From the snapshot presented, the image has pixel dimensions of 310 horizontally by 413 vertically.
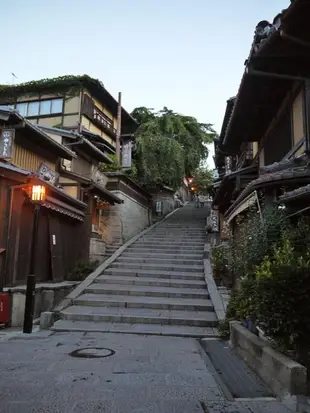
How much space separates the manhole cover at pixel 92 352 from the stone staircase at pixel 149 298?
174 centimetres

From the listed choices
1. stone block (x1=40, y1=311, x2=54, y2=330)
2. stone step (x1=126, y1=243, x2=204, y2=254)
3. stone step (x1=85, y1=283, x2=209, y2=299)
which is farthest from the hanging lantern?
stone step (x1=126, y1=243, x2=204, y2=254)

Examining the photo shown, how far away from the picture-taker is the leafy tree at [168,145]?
2614cm

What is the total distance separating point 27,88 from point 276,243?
24852 mm

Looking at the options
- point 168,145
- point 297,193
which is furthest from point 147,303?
point 168,145

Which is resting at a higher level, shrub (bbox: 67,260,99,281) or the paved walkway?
shrub (bbox: 67,260,99,281)

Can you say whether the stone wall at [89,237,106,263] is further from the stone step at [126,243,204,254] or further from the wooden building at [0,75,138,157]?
the wooden building at [0,75,138,157]

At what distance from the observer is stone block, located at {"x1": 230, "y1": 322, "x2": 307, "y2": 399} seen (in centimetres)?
401

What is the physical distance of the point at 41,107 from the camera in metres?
26.0

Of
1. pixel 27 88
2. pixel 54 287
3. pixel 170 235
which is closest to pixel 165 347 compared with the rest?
pixel 54 287

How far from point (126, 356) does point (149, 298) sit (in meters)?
4.93

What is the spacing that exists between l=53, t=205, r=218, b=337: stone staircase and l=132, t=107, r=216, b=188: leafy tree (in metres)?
9.85

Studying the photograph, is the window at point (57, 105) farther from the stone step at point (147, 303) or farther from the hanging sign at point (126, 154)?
the stone step at point (147, 303)

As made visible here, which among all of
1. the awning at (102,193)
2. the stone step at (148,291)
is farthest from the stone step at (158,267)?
the awning at (102,193)

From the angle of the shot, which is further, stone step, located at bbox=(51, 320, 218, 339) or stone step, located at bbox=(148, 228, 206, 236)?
stone step, located at bbox=(148, 228, 206, 236)
